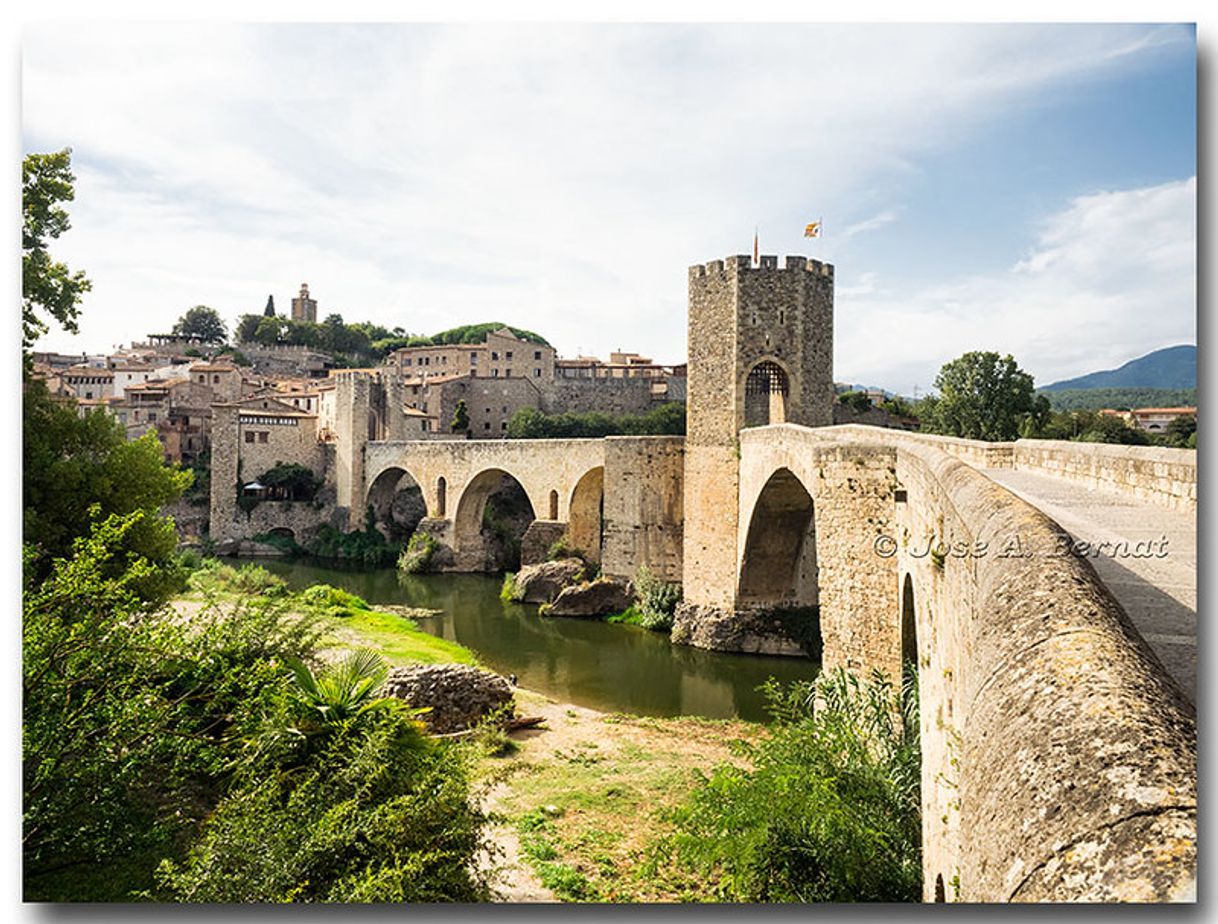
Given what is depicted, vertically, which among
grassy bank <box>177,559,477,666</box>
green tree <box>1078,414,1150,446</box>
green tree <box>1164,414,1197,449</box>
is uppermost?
green tree <box>1078,414,1150,446</box>

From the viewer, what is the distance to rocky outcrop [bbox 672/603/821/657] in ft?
54.7

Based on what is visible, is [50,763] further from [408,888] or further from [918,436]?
[918,436]

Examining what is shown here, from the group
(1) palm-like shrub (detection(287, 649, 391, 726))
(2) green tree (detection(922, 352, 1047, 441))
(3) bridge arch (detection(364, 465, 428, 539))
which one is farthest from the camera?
(3) bridge arch (detection(364, 465, 428, 539))

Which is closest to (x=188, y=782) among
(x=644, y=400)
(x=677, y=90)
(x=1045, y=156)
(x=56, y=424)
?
(x=56, y=424)

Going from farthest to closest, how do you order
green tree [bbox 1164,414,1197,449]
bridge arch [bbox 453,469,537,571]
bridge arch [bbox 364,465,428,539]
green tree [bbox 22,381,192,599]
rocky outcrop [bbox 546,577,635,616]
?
bridge arch [bbox 364,465,428,539]
bridge arch [bbox 453,469,537,571]
rocky outcrop [bbox 546,577,635,616]
green tree [bbox 22,381,192,599]
green tree [bbox 1164,414,1197,449]

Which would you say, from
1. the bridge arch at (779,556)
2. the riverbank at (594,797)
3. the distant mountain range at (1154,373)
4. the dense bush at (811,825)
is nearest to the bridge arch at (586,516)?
the bridge arch at (779,556)

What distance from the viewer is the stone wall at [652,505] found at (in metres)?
20.0

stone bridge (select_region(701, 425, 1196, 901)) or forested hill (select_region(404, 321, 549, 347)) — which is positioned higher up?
forested hill (select_region(404, 321, 549, 347))

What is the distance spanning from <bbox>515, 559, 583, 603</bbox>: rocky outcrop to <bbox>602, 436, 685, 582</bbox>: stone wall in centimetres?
239

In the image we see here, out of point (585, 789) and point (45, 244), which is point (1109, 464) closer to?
point (585, 789)

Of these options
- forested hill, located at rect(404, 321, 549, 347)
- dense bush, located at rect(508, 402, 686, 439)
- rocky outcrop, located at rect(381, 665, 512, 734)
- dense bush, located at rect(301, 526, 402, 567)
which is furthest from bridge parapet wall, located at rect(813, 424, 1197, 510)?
forested hill, located at rect(404, 321, 549, 347)

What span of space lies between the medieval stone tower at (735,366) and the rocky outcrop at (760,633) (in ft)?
1.36

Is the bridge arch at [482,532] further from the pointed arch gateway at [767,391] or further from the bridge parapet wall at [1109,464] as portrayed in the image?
the bridge parapet wall at [1109,464]

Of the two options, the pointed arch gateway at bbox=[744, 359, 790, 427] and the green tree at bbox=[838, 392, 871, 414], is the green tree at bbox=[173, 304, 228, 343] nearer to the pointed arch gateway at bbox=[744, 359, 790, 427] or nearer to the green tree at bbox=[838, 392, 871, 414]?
the green tree at bbox=[838, 392, 871, 414]
